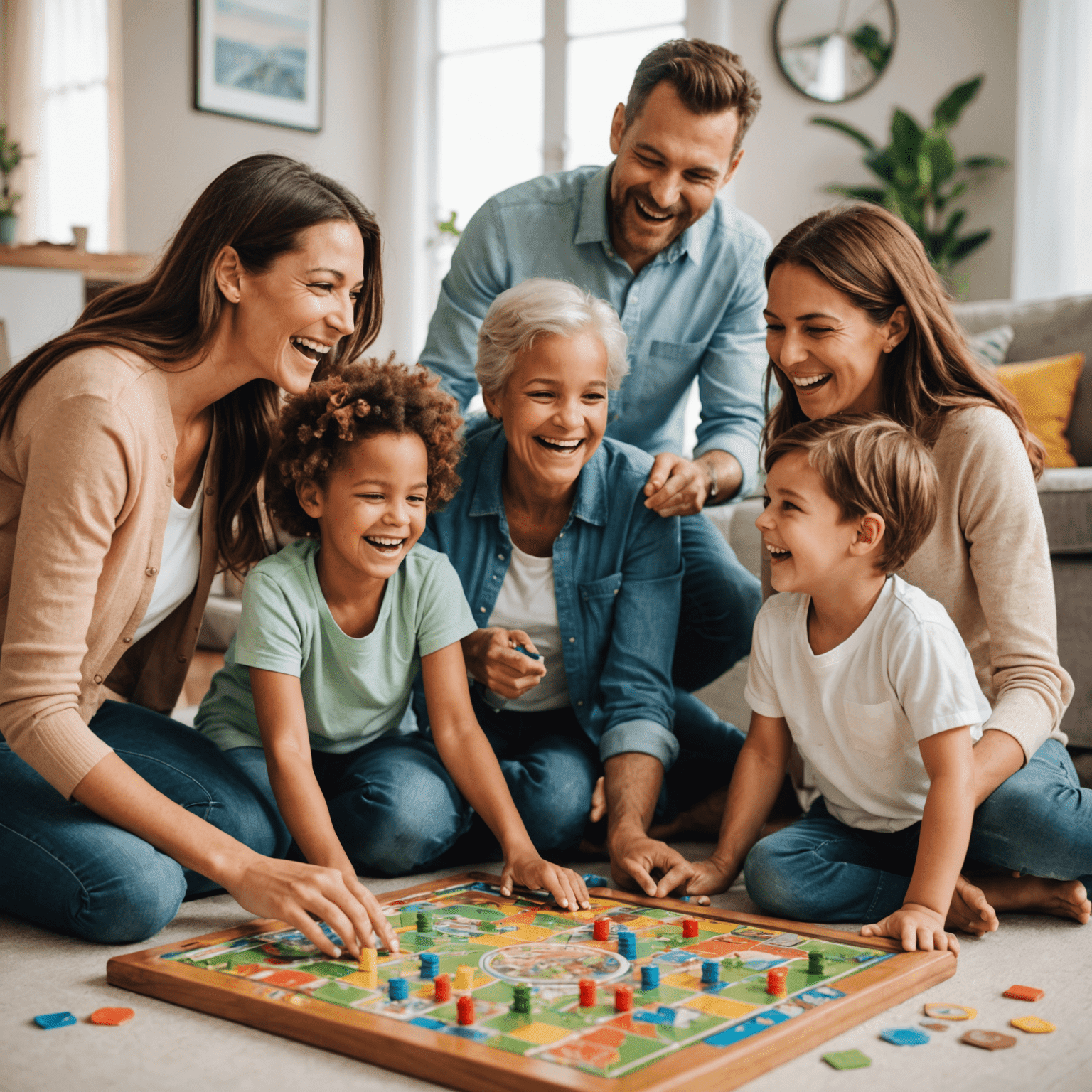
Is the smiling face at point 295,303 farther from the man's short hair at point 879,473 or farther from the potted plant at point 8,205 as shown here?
the potted plant at point 8,205

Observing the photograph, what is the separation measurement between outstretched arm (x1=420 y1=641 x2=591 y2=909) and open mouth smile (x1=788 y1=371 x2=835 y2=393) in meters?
0.60

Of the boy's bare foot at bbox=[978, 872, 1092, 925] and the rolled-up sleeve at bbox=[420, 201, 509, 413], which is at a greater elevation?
the rolled-up sleeve at bbox=[420, 201, 509, 413]

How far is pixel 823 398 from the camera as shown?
1.75 metres

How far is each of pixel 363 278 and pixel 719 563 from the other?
2.45 feet

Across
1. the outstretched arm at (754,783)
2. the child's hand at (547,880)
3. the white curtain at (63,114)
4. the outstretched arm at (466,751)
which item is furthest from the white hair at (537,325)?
the white curtain at (63,114)

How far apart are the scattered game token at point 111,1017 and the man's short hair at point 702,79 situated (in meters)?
1.54

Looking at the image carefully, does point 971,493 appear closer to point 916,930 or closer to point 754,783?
point 754,783

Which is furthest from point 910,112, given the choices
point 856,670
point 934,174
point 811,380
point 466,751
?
point 466,751

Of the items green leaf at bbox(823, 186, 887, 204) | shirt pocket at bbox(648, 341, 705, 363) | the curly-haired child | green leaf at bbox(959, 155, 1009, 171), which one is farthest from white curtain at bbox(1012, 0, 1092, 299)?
the curly-haired child

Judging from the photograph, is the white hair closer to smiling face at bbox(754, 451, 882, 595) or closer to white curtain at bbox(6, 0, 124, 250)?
smiling face at bbox(754, 451, 882, 595)

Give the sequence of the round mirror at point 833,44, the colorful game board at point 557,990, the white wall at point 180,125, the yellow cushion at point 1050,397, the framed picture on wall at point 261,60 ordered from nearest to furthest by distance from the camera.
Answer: the colorful game board at point 557,990 → the yellow cushion at point 1050,397 → the round mirror at point 833,44 → the white wall at point 180,125 → the framed picture on wall at point 261,60

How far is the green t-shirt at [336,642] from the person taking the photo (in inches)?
65.3

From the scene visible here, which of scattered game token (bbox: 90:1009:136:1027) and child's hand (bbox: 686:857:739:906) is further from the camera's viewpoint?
child's hand (bbox: 686:857:739:906)

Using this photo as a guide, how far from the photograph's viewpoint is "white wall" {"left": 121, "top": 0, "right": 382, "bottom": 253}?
5570 mm
